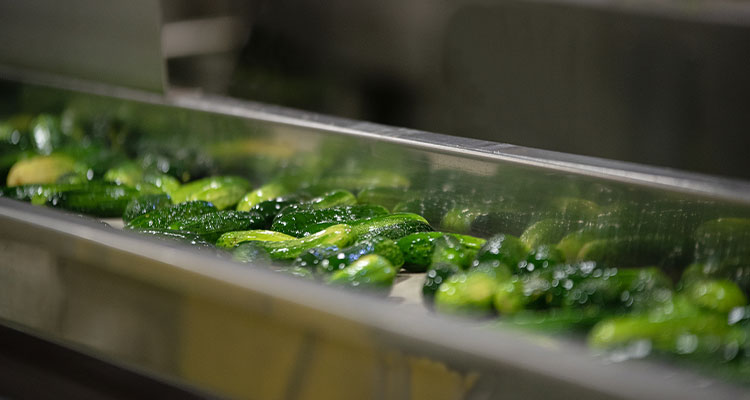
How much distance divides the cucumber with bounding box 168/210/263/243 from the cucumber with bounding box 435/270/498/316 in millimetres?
831

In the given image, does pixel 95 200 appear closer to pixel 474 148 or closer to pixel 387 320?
pixel 474 148

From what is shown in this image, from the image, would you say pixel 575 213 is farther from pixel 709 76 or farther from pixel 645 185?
pixel 709 76

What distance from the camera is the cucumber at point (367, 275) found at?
2.02 meters

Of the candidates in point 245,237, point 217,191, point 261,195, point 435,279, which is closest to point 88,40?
point 217,191

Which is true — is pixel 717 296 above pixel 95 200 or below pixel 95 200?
above

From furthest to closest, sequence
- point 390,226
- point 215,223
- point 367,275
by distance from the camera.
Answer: point 215,223, point 390,226, point 367,275

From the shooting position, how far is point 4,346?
3.08 metres

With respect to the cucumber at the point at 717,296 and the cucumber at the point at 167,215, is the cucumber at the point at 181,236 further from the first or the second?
the cucumber at the point at 717,296

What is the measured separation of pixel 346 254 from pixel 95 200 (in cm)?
113

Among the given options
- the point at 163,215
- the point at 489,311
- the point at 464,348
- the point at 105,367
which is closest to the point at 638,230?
the point at 489,311

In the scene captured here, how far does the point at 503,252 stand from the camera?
2.14m

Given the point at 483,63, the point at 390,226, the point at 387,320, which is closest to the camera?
the point at 387,320

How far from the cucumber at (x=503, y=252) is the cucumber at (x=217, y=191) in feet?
3.57

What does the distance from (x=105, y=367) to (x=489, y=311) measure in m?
1.60
